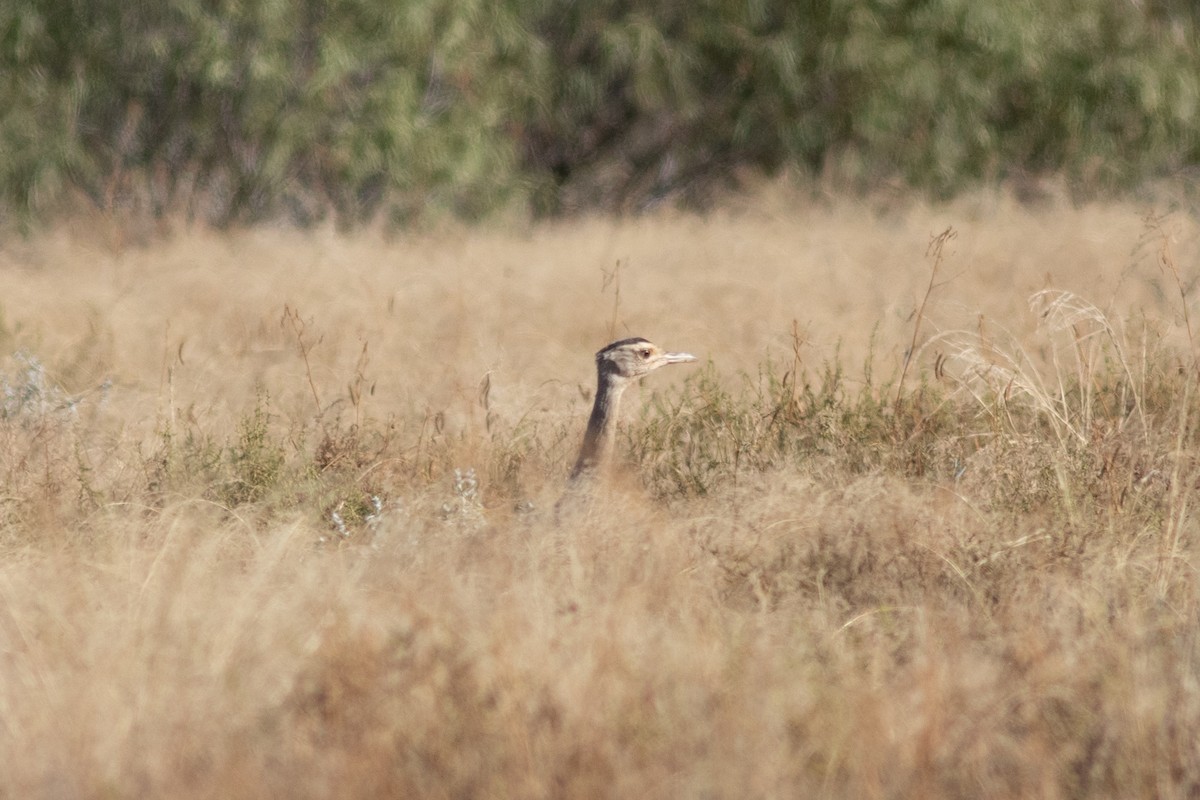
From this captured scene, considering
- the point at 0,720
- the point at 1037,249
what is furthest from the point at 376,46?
the point at 0,720

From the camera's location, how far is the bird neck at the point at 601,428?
446 cm

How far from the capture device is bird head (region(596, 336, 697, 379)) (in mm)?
4777

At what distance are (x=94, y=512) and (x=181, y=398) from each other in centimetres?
220

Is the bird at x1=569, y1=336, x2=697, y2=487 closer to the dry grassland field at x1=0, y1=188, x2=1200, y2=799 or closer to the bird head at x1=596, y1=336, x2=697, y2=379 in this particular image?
the bird head at x1=596, y1=336, x2=697, y2=379

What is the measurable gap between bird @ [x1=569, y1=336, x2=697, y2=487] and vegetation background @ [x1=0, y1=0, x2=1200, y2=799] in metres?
0.14

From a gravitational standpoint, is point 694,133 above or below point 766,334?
above

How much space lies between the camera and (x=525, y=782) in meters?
2.77

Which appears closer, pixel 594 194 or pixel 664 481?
pixel 664 481

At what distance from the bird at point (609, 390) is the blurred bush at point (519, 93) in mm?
8096

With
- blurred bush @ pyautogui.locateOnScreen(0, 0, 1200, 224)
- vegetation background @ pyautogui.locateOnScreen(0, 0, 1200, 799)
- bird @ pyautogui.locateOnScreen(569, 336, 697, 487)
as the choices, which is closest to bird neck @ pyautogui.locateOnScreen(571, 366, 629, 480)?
bird @ pyautogui.locateOnScreen(569, 336, 697, 487)

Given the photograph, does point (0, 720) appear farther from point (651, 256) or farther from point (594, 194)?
point (594, 194)

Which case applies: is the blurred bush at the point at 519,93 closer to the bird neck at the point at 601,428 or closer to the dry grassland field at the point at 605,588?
the dry grassland field at the point at 605,588

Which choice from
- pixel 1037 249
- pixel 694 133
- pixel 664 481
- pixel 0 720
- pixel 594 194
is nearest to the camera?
pixel 0 720

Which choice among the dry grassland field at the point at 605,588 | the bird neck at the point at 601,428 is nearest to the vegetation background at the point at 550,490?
the dry grassland field at the point at 605,588
